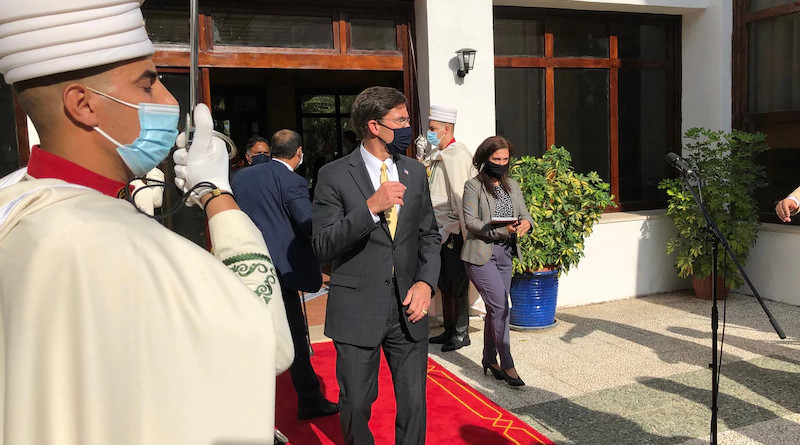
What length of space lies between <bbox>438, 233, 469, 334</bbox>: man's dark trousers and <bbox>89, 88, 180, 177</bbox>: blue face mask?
4578 mm

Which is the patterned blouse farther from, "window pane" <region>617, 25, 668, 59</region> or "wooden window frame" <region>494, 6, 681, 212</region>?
"window pane" <region>617, 25, 668, 59</region>

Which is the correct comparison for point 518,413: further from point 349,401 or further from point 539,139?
point 539,139

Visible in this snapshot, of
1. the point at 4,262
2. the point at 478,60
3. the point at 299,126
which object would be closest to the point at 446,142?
the point at 478,60

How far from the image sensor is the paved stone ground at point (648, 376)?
4.16m

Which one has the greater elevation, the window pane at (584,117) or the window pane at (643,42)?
the window pane at (643,42)

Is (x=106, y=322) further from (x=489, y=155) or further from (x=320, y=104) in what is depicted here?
(x=320, y=104)

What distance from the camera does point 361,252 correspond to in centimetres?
323

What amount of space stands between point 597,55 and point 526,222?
12.8ft

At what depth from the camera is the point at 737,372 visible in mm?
5164

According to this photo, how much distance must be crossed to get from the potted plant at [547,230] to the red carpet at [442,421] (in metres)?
1.51

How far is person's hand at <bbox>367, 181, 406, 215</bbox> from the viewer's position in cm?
300

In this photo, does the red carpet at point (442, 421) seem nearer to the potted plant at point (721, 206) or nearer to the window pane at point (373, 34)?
the window pane at point (373, 34)

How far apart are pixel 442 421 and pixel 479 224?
1.48 meters

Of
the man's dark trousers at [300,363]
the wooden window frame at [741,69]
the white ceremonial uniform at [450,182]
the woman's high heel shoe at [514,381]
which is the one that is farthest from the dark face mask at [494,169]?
the wooden window frame at [741,69]
